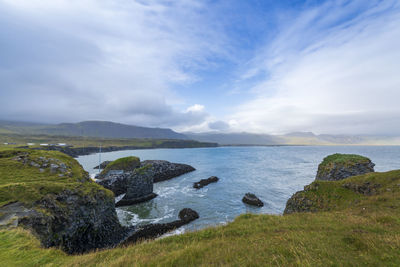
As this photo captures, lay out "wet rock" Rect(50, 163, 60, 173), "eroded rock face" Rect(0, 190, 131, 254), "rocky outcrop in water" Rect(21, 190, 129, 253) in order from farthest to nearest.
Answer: "wet rock" Rect(50, 163, 60, 173) → "rocky outcrop in water" Rect(21, 190, 129, 253) → "eroded rock face" Rect(0, 190, 131, 254)

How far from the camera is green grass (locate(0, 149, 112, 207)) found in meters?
12.8

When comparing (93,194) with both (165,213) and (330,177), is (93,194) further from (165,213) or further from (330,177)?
(330,177)

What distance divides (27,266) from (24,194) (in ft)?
30.5

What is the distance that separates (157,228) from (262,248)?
19.1m

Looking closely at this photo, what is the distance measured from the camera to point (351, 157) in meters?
32.0

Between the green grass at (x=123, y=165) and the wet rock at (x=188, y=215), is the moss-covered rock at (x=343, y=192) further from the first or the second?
the green grass at (x=123, y=165)

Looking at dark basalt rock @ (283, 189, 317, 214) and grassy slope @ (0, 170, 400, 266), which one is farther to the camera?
dark basalt rock @ (283, 189, 317, 214)

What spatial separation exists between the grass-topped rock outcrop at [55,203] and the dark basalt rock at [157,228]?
164 cm

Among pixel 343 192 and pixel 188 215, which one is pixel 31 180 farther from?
pixel 343 192

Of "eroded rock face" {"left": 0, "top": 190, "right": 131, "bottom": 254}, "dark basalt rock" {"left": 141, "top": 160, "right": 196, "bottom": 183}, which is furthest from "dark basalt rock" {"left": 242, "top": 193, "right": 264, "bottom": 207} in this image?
"dark basalt rock" {"left": 141, "top": 160, "right": 196, "bottom": 183}

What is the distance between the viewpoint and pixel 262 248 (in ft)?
24.4

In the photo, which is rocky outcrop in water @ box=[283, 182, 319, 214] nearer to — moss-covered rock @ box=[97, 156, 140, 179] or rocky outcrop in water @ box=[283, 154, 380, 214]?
rocky outcrop in water @ box=[283, 154, 380, 214]

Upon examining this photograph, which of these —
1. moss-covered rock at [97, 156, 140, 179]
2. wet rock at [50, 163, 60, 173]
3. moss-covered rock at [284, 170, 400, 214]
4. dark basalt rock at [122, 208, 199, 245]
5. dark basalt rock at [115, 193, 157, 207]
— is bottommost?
dark basalt rock at [115, 193, 157, 207]

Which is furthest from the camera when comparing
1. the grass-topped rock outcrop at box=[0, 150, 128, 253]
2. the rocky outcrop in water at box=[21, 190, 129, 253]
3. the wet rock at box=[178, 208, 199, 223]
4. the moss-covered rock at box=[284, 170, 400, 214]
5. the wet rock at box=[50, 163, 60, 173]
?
the wet rock at box=[178, 208, 199, 223]
